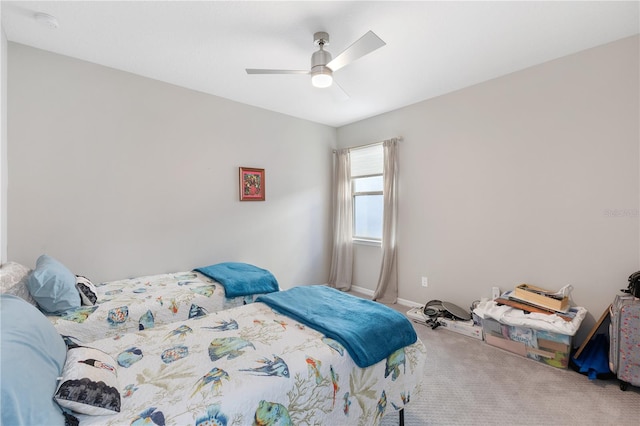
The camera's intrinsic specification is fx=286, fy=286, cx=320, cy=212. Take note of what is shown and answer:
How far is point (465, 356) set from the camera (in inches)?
99.4

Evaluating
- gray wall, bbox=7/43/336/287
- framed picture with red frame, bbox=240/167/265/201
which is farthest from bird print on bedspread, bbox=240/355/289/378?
framed picture with red frame, bbox=240/167/265/201

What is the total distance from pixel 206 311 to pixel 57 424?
1.57 meters

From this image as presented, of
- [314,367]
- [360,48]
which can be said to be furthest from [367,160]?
[314,367]

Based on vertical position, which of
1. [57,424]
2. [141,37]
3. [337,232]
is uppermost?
[141,37]

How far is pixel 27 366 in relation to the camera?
878mm

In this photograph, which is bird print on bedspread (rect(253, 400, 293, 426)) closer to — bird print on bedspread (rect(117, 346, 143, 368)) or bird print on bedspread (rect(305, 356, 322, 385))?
bird print on bedspread (rect(305, 356, 322, 385))

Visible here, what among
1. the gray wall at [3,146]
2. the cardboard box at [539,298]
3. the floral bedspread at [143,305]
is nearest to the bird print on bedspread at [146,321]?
the floral bedspread at [143,305]

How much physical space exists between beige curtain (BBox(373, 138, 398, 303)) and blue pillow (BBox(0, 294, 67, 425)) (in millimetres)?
3349

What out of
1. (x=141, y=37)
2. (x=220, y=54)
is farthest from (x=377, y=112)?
(x=141, y=37)

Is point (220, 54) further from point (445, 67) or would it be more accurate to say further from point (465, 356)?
point (465, 356)

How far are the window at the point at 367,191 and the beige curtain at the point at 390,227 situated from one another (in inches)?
8.7

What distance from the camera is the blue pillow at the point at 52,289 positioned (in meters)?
1.79

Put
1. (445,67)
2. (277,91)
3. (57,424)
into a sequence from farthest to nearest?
(277,91) < (445,67) < (57,424)

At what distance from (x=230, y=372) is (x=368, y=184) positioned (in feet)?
11.3
